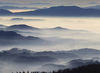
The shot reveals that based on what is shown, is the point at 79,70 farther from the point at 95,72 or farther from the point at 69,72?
the point at 95,72

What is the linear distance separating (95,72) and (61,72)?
621 cm

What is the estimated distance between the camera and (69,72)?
39438 mm

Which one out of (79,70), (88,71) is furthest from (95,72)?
(79,70)

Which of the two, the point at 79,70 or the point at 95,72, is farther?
the point at 79,70

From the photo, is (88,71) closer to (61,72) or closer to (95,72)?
(95,72)

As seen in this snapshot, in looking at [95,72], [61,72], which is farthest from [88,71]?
[61,72]

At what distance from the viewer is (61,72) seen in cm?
4041

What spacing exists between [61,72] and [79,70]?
2708mm

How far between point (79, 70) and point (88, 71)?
10.1ft

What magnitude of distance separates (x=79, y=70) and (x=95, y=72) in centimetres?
424

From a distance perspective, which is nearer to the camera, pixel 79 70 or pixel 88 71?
pixel 88 71

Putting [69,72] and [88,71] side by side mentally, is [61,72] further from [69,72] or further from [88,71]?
[88,71]

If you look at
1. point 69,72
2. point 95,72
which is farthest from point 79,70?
point 95,72

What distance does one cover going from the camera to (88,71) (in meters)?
36.9
